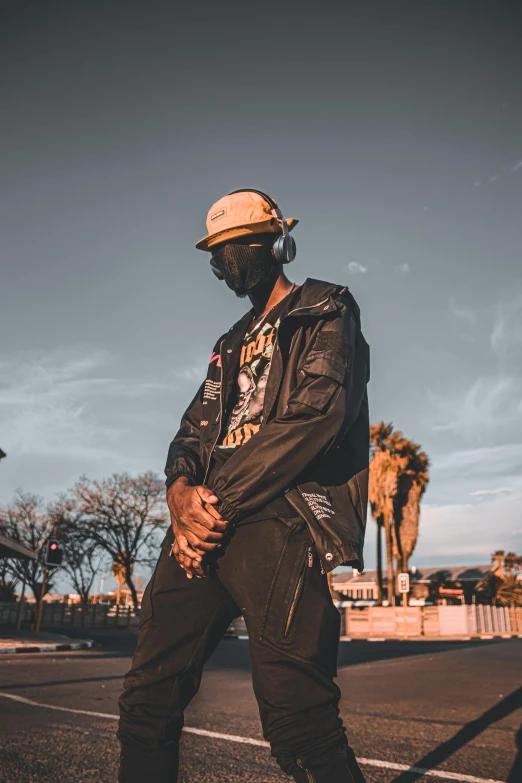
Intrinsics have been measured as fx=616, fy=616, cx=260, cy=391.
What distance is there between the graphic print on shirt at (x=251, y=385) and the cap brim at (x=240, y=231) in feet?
1.00

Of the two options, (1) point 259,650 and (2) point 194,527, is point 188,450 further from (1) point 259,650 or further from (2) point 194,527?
(1) point 259,650

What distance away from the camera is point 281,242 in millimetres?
2061

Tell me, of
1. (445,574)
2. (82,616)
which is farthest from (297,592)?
(445,574)

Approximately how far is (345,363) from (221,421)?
1.60 feet

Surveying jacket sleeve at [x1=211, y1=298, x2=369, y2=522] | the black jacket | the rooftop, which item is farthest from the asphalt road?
the rooftop

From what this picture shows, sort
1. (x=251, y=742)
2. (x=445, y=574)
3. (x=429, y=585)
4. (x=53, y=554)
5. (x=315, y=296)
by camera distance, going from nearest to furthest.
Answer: (x=315, y=296) → (x=251, y=742) → (x=53, y=554) → (x=429, y=585) → (x=445, y=574)

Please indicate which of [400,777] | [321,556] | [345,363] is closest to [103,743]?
[400,777]

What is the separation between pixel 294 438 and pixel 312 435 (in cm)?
5

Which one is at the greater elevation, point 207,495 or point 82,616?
point 207,495

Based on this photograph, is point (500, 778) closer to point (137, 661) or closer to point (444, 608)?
point (137, 661)

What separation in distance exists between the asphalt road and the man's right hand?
1.96 metres

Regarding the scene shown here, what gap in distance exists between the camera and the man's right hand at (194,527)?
1.62 m

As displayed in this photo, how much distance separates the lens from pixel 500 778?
10.4ft

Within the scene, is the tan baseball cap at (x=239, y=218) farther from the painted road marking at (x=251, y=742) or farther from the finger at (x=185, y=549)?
the painted road marking at (x=251, y=742)
